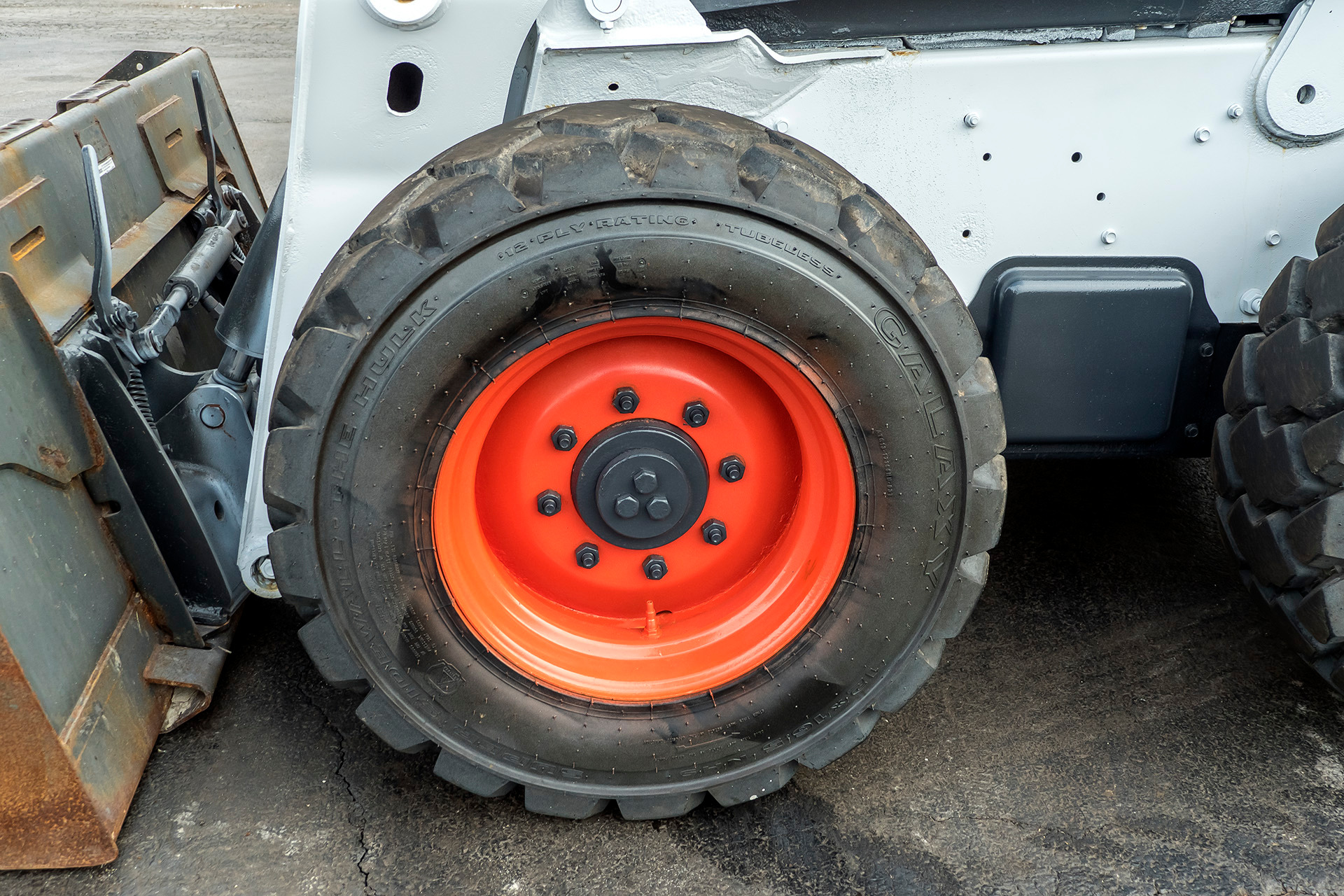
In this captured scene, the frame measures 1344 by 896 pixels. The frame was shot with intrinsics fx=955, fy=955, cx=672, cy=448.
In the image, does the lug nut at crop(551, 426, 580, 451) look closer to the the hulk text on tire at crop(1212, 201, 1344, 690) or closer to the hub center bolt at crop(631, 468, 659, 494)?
the hub center bolt at crop(631, 468, 659, 494)

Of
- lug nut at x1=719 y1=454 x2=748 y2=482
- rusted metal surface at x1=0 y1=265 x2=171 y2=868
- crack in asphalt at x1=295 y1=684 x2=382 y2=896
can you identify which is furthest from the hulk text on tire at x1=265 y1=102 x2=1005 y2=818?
rusted metal surface at x1=0 y1=265 x2=171 y2=868

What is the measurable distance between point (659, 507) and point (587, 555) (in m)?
0.18

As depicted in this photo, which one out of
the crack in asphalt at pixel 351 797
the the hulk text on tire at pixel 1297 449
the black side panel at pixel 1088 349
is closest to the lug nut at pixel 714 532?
the black side panel at pixel 1088 349

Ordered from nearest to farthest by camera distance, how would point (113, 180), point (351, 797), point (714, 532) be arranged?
point (714, 532) < point (351, 797) < point (113, 180)

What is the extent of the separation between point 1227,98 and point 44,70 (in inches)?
430

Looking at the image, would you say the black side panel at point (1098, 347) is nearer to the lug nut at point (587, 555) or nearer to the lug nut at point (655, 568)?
the lug nut at point (655, 568)

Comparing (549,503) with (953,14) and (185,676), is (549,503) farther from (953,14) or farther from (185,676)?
(953,14)

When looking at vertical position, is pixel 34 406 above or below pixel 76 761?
above

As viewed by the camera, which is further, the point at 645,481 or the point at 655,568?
the point at 655,568

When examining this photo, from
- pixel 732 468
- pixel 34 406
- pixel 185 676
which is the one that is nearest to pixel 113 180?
pixel 34 406

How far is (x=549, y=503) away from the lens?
1708 mm

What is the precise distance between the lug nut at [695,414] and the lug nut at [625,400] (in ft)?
0.29

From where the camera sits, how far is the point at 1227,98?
1.72 meters

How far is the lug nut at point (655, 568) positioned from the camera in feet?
5.82
